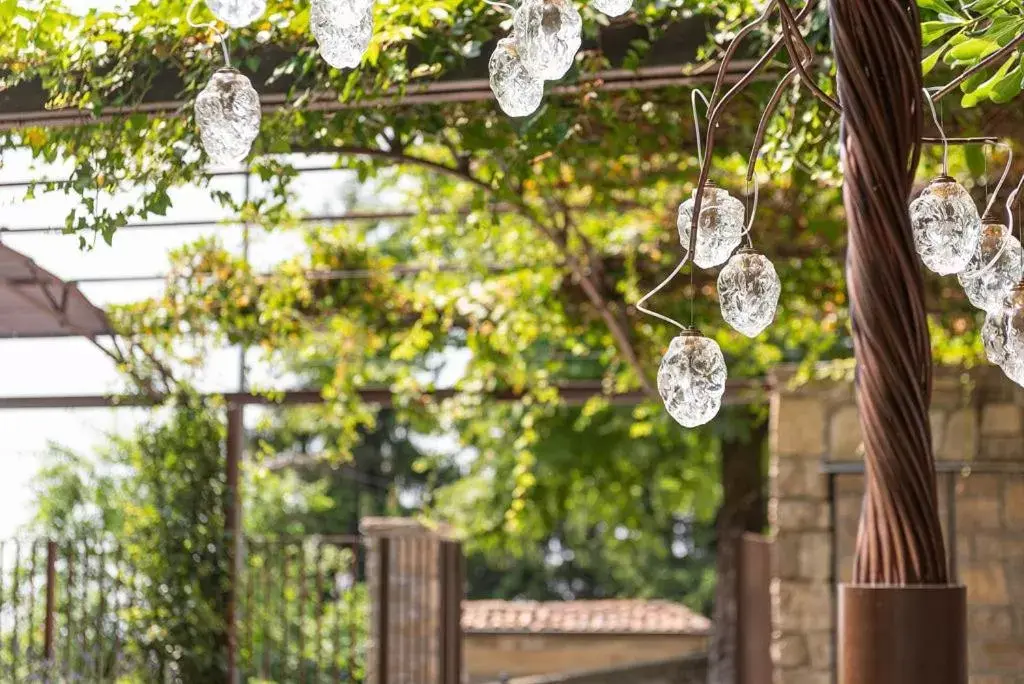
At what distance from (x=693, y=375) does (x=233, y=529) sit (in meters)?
5.53

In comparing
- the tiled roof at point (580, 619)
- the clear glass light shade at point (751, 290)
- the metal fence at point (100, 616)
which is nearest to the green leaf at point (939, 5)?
the clear glass light shade at point (751, 290)

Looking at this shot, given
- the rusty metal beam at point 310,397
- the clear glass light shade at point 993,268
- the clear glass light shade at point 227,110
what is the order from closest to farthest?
the clear glass light shade at point 227,110
the clear glass light shade at point 993,268
the rusty metal beam at point 310,397

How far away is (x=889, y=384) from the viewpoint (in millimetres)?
1205

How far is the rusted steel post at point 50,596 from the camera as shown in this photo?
611cm

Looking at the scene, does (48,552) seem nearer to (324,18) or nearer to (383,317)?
(383,317)

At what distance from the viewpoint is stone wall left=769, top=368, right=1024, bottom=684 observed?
5500 mm

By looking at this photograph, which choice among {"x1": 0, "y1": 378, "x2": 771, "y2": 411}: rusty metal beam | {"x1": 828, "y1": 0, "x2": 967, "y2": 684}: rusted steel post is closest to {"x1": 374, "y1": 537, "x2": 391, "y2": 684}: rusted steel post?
{"x1": 0, "y1": 378, "x2": 771, "y2": 411}: rusty metal beam

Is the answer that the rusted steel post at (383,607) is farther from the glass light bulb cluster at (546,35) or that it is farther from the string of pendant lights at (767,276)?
the glass light bulb cluster at (546,35)

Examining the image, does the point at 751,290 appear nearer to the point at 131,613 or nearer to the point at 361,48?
the point at 361,48

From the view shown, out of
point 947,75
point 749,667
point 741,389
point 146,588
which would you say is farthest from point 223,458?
point 947,75

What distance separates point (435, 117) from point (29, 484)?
5150 millimetres

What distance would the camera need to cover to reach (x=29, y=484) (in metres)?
8.08

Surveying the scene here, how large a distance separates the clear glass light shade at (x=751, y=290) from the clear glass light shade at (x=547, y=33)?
42 centimetres

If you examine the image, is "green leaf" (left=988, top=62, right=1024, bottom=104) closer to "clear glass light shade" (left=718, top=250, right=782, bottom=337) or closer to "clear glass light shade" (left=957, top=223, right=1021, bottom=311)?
"clear glass light shade" (left=957, top=223, right=1021, bottom=311)
